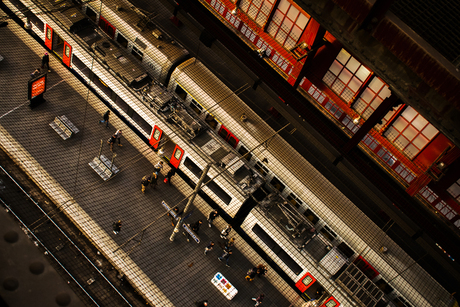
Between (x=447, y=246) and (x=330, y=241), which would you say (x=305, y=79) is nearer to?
(x=330, y=241)

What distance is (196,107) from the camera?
25.2 metres

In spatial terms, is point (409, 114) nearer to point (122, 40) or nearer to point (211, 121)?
point (211, 121)

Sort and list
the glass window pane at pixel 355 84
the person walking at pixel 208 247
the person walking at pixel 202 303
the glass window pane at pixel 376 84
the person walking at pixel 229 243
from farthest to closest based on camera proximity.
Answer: the person walking at pixel 229 243, the person walking at pixel 208 247, the glass window pane at pixel 355 84, the glass window pane at pixel 376 84, the person walking at pixel 202 303

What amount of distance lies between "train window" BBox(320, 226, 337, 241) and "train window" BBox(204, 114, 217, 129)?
28.4 feet

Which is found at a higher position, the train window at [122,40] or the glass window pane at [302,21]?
the glass window pane at [302,21]

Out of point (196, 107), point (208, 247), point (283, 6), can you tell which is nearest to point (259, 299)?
point (208, 247)

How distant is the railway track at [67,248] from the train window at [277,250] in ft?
23.0

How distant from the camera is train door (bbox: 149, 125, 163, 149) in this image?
24.6 meters

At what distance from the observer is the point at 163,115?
2412 cm

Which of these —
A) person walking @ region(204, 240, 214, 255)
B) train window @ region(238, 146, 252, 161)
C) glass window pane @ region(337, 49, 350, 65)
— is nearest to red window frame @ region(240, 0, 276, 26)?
glass window pane @ region(337, 49, 350, 65)

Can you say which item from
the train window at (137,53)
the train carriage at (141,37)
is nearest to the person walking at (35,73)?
the train carriage at (141,37)

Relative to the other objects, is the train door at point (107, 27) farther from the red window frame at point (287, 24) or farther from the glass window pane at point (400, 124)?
the glass window pane at point (400, 124)

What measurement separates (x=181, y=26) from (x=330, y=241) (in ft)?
58.3

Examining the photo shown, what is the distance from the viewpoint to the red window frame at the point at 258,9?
23703 millimetres
